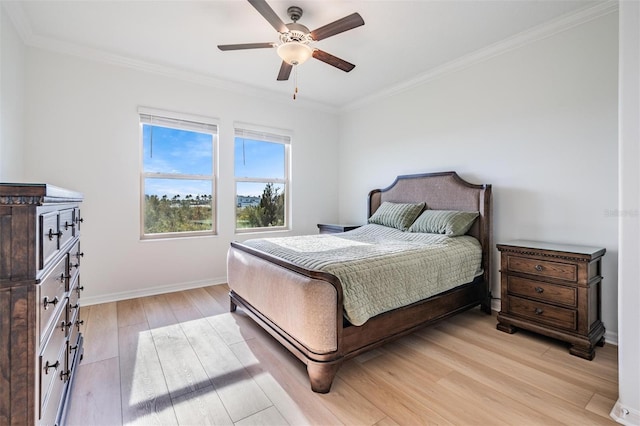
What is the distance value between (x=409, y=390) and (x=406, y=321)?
19.7 inches

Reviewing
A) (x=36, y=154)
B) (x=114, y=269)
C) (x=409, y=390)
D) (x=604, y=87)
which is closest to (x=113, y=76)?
(x=36, y=154)

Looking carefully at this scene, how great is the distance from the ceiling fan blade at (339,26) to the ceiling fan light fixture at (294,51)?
0.11m

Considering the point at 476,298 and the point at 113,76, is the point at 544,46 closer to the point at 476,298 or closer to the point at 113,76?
the point at 476,298

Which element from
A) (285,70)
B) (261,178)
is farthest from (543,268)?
(261,178)

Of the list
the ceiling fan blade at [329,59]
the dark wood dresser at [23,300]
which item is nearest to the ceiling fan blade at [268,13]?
the ceiling fan blade at [329,59]

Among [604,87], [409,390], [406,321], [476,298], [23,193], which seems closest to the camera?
[23,193]

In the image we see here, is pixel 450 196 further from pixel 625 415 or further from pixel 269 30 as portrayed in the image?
pixel 269 30

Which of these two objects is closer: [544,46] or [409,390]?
[409,390]

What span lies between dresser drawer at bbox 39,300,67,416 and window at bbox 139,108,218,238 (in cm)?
221

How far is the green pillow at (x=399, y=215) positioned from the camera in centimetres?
332

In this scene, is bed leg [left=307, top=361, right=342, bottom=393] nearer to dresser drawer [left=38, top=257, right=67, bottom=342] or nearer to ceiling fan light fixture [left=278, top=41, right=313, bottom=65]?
dresser drawer [left=38, top=257, right=67, bottom=342]

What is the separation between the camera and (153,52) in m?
3.04

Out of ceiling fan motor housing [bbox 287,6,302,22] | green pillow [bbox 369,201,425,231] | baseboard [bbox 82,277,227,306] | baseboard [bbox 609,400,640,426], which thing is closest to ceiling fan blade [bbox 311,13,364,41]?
ceiling fan motor housing [bbox 287,6,302,22]

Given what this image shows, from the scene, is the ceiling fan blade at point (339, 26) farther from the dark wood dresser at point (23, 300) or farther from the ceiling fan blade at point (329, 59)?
the dark wood dresser at point (23, 300)
